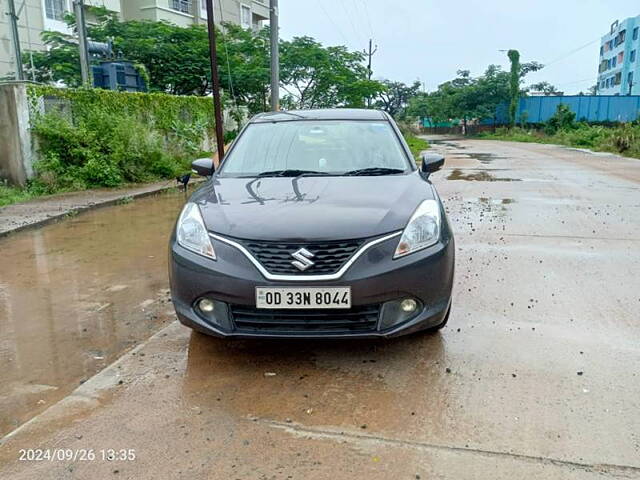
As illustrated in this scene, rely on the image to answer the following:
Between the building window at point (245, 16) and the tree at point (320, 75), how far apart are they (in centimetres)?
1318

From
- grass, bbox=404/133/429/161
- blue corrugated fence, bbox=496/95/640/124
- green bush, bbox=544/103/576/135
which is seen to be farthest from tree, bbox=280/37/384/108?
blue corrugated fence, bbox=496/95/640/124

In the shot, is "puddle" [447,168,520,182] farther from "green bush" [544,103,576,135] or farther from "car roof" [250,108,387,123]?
"green bush" [544,103,576,135]

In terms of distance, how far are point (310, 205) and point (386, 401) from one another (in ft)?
4.00

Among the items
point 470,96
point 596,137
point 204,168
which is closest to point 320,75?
point 596,137

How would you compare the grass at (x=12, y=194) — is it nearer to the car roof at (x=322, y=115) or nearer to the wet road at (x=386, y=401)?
the wet road at (x=386, y=401)

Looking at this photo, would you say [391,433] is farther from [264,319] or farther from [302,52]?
[302,52]

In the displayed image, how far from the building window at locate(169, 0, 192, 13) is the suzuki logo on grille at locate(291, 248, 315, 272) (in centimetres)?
3072

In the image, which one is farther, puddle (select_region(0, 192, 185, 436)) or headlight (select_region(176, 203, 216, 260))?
puddle (select_region(0, 192, 185, 436))

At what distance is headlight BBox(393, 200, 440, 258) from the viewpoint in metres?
3.10

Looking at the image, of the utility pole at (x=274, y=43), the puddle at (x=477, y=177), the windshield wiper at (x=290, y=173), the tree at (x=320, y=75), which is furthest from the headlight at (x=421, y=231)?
the tree at (x=320, y=75)

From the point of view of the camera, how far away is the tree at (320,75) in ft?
75.4

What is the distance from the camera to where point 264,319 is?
120 inches

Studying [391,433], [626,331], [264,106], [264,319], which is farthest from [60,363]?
[264,106]

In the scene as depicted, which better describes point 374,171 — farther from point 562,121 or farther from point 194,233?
point 562,121
